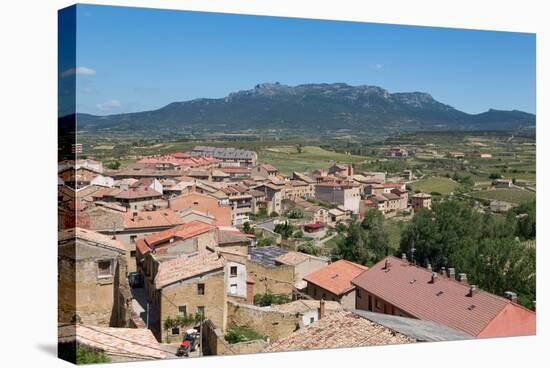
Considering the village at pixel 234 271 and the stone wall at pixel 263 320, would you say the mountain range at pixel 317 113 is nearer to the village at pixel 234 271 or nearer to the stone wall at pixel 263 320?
the village at pixel 234 271

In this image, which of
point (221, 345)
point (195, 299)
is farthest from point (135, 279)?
point (221, 345)

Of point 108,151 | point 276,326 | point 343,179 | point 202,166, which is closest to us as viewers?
point 276,326

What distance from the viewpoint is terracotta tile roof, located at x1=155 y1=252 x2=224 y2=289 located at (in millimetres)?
9469

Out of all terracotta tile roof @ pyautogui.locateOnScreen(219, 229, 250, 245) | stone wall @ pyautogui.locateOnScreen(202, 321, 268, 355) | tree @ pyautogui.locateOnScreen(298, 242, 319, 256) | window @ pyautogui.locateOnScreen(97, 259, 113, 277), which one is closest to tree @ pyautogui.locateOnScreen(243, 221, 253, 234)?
terracotta tile roof @ pyautogui.locateOnScreen(219, 229, 250, 245)

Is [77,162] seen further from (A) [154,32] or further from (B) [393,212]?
(B) [393,212]

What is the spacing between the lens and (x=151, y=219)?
461 inches

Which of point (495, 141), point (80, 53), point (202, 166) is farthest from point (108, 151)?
point (495, 141)

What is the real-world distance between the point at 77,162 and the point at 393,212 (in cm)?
655

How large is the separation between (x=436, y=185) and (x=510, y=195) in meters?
1.28

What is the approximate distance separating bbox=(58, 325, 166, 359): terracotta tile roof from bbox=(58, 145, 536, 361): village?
2cm

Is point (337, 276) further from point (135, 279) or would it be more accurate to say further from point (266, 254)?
point (135, 279)

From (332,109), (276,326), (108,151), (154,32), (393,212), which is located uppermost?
(154,32)

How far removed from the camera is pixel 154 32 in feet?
29.0

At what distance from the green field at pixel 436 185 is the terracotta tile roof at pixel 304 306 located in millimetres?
3049
